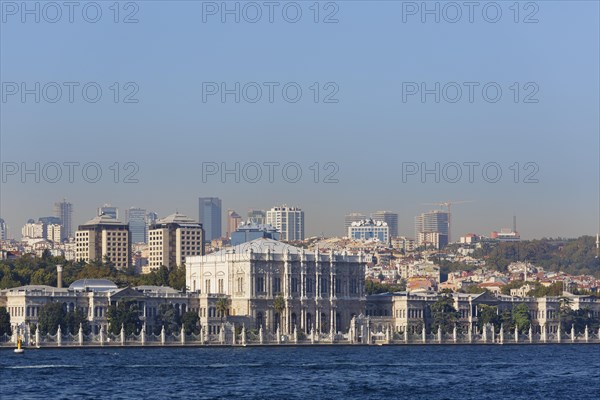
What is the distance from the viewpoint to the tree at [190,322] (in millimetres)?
124619

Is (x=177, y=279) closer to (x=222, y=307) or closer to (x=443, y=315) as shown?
(x=222, y=307)

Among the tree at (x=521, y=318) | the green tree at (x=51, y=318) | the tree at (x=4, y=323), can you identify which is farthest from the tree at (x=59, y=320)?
the tree at (x=521, y=318)

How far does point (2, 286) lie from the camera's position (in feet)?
451

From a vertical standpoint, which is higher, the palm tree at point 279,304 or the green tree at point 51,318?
the palm tree at point 279,304

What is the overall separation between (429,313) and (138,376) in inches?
2527

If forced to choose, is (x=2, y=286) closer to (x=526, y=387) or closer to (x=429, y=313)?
(x=429, y=313)

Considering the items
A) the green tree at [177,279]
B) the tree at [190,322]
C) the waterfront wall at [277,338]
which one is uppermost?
the green tree at [177,279]

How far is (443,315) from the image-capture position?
140125 millimetres

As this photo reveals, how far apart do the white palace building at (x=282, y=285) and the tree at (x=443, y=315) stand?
233 inches

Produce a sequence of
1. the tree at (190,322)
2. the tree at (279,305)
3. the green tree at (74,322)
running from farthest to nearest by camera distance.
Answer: the tree at (279,305) < the tree at (190,322) < the green tree at (74,322)

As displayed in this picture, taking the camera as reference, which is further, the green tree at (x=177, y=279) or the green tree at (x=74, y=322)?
the green tree at (x=177, y=279)

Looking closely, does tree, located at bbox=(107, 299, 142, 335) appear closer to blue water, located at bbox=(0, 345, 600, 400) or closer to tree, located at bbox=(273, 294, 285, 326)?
blue water, located at bbox=(0, 345, 600, 400)

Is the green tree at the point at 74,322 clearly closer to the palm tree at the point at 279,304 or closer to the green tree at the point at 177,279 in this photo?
the palm tree at the point at 279,304

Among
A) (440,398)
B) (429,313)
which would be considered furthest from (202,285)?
(440,398)
